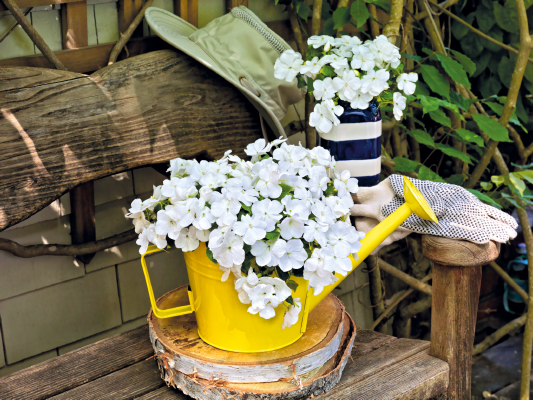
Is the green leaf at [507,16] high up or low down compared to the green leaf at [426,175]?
up

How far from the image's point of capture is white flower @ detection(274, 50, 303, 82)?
1.00m

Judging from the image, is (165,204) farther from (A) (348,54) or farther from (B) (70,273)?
(B) (70,273)

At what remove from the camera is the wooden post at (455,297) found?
2.97ft

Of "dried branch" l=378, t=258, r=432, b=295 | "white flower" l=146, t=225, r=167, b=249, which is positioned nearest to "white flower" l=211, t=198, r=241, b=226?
"white flower" l=146, t=225, r=167, b=249

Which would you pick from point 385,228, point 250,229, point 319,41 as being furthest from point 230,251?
point 319,41

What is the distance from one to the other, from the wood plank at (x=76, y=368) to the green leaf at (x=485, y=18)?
141 cm

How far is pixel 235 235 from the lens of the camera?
0.68 metres

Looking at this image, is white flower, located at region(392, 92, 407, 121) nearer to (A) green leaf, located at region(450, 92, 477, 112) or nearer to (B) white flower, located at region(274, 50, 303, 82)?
(B) white flower, located at region(274, 50, 303, 82)

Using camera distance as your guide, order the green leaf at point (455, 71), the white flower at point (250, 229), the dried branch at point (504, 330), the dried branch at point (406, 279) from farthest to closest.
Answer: the dried branch at point (504, 330)
the dried branch at point (406, 279)
the green leaf at point (455, 71)
the white flower at point (250, 229)

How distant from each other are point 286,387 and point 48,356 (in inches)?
30.2

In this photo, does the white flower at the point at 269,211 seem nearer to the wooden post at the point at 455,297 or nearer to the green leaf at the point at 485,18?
the wooden post at the point at 455,297

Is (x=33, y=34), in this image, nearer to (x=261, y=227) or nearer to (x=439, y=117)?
(x=261, y=227)

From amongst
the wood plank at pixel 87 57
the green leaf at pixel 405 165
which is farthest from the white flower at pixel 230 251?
the green leaf at pixel 405 165

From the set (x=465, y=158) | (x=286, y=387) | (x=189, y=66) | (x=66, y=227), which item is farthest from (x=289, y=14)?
(x=286, y=387)
